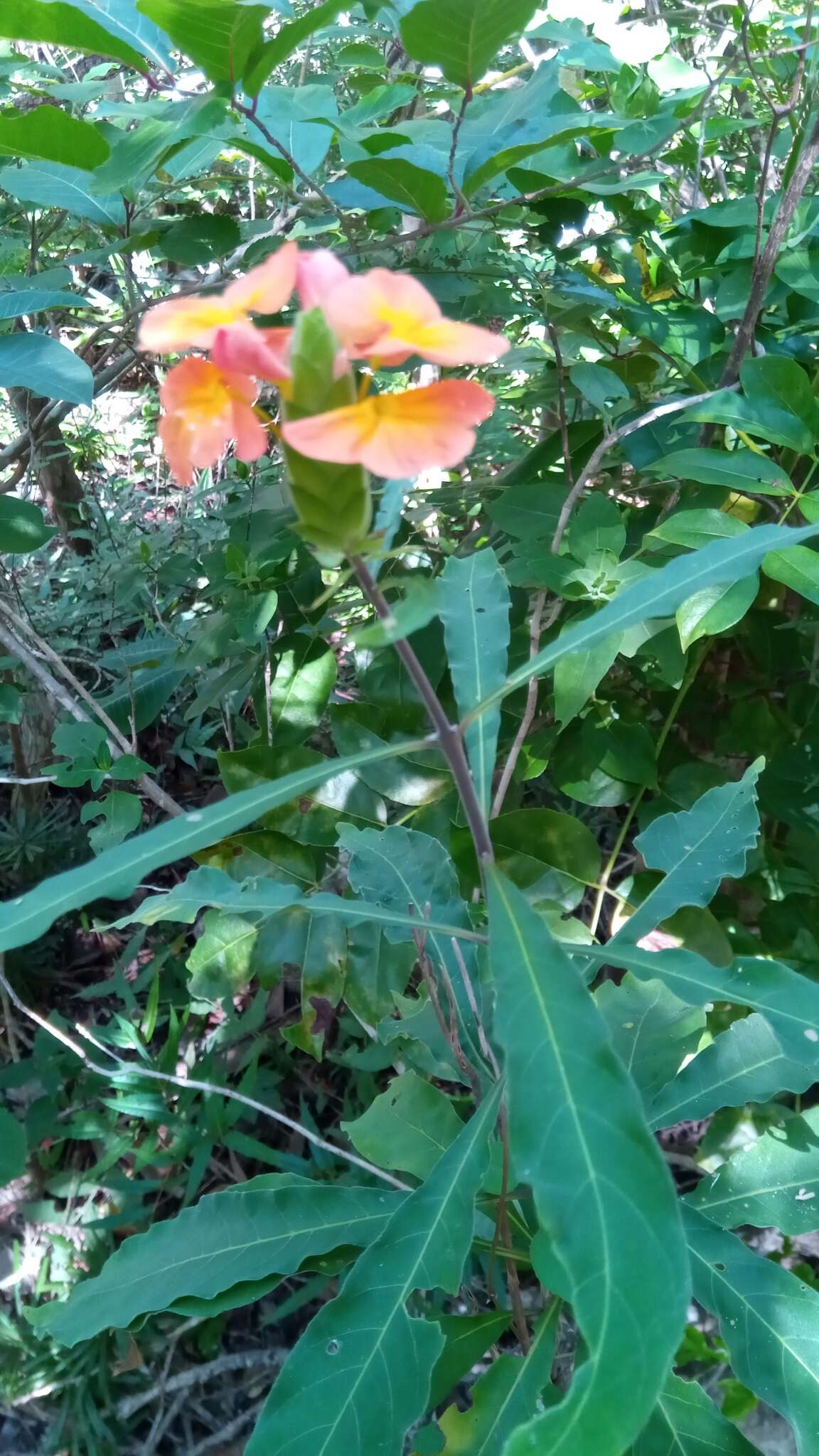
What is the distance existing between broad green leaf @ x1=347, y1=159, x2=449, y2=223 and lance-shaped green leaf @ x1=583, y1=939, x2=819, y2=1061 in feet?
2.70

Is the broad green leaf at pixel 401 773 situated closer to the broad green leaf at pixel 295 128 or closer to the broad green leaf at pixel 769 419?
the broad green leaf at pixel 769 419

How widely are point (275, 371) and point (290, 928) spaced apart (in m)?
0.78

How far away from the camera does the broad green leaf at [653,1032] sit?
0.95 m

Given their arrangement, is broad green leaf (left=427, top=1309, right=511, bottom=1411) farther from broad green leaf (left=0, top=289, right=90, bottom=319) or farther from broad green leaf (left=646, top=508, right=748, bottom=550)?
broad green leaf (left=0, top=289, right=90, bottom=319)

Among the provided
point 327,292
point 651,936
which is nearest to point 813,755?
point 651,936

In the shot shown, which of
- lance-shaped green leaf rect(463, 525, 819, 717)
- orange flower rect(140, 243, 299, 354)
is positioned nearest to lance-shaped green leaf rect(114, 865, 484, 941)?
lance-shaped green leaf rect(463, 525, 819, 717)

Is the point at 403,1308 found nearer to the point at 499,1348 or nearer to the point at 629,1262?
the point at 629,1262

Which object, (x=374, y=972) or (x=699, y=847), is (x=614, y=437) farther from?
(x=374, y=972)

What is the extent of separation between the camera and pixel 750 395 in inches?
40.5

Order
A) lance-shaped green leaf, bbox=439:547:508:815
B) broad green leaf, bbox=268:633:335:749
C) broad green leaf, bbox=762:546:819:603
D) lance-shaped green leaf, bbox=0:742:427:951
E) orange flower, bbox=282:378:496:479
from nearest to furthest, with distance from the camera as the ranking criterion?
orange flower, bbox=282:378:496:479 < lance-shaped green leaf, bbox=0:742:427:951 < lance-shaped green leaf, bbox=439:547:508:815 < broad green leaf, bbox=762:546:819:603 < broad green leaf, bbox=268:633:335:749

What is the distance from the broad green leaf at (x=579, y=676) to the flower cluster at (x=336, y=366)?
0.49m

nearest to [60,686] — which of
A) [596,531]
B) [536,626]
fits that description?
[536,626]

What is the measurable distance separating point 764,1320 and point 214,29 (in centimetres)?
129

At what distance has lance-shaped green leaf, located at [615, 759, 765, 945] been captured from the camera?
36.3 inches
